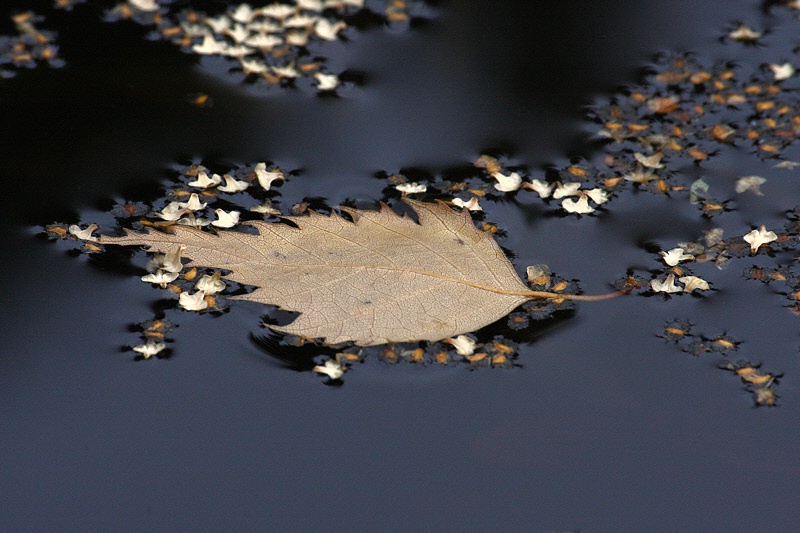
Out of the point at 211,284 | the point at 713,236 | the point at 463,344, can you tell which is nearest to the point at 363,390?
the point at 463,344

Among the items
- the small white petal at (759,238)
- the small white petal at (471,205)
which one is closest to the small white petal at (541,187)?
the small white petal at (471,205)

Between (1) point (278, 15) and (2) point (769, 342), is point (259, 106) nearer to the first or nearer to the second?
(1) point (278, 15)

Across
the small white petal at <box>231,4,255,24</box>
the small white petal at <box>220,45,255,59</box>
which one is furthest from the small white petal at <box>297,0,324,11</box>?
the small white petal at <box>220,45,255,59</box>

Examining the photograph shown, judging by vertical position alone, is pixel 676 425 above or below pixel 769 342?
below

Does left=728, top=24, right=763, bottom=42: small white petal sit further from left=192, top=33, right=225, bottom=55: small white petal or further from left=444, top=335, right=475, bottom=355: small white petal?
left=192, top=33, right=225, bottom=55: small white petal

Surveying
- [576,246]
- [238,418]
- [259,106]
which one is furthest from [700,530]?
[259,106]

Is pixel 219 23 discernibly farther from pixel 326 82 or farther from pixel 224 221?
pixel 224 221

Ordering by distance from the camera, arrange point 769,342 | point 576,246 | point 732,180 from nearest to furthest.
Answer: point 769,342, point 576,246, point 732,180
